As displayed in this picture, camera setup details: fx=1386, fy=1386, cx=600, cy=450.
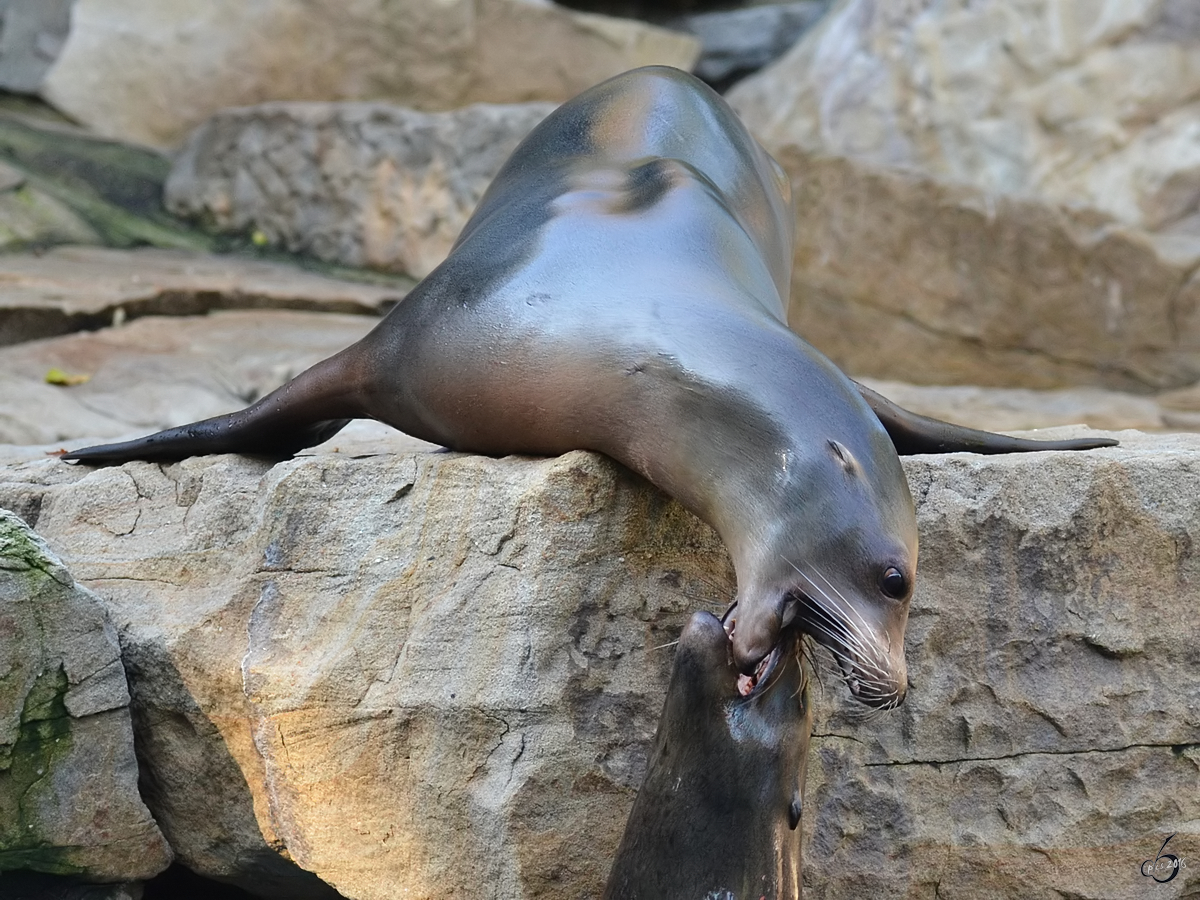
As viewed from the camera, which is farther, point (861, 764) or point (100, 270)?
point (100, 270)

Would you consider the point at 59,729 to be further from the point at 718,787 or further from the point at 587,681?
the point at 718,787

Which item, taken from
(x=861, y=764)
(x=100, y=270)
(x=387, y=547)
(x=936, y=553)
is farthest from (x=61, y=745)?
(x=100, y=270)

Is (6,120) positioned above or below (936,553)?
below

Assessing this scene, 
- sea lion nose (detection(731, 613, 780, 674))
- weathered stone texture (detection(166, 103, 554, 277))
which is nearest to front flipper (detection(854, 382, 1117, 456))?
sea lion nose (detection(731, 613, 780, 674))

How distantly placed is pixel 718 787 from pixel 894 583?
1.48 ft

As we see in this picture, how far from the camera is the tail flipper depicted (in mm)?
3205

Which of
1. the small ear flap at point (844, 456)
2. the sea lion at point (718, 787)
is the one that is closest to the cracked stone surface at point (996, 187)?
the small ear flap at point (844, 456)

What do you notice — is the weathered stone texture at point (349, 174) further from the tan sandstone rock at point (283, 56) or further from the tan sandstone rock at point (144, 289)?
the tan sandstone rock at point (283, 56)

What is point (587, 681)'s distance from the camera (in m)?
2.53

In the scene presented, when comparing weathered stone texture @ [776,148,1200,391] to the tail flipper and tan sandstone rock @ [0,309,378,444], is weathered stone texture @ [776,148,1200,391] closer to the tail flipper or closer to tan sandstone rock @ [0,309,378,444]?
tan sandstone rock @ [0,309,378,444]

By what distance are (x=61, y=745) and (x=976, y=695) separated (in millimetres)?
1772

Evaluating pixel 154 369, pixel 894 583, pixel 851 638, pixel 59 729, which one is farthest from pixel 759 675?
pixel 154 369

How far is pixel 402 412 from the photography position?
3072mm

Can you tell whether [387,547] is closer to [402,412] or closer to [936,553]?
[402,412]
